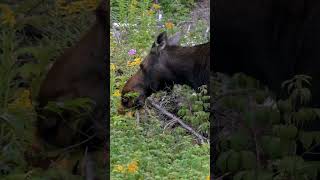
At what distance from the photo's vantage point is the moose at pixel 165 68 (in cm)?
260

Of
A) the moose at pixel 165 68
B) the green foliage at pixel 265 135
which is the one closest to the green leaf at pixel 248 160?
the green foliage at pixel 265 135

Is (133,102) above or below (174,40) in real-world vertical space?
below

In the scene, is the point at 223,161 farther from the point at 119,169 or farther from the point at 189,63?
the point at 189,63

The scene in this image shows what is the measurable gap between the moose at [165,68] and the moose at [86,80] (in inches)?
43.5

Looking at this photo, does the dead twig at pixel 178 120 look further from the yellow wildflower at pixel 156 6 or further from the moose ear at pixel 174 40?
the yellow wildflower at pixel 156 6

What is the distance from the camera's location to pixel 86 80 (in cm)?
146

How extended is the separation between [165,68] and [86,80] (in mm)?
1187

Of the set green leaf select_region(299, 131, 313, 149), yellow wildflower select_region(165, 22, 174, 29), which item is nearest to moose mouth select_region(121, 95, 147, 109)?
yellow wildflower select_region(165, 22, 174, 29)

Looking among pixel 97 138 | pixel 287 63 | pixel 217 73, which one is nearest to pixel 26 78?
pixel 97 138

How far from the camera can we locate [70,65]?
1.45 m

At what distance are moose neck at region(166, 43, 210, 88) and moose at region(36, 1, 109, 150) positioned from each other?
1151mm

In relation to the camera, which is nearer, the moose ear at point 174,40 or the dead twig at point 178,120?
the moose ear at point 174,40

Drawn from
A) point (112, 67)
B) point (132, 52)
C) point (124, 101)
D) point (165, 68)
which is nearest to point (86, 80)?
point (165, 68)

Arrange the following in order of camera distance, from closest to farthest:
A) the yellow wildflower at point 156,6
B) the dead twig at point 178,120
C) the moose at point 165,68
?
the moose at point 165,68 < the dead twig at point 178,120 < the yellow wildflower at point 156,6
